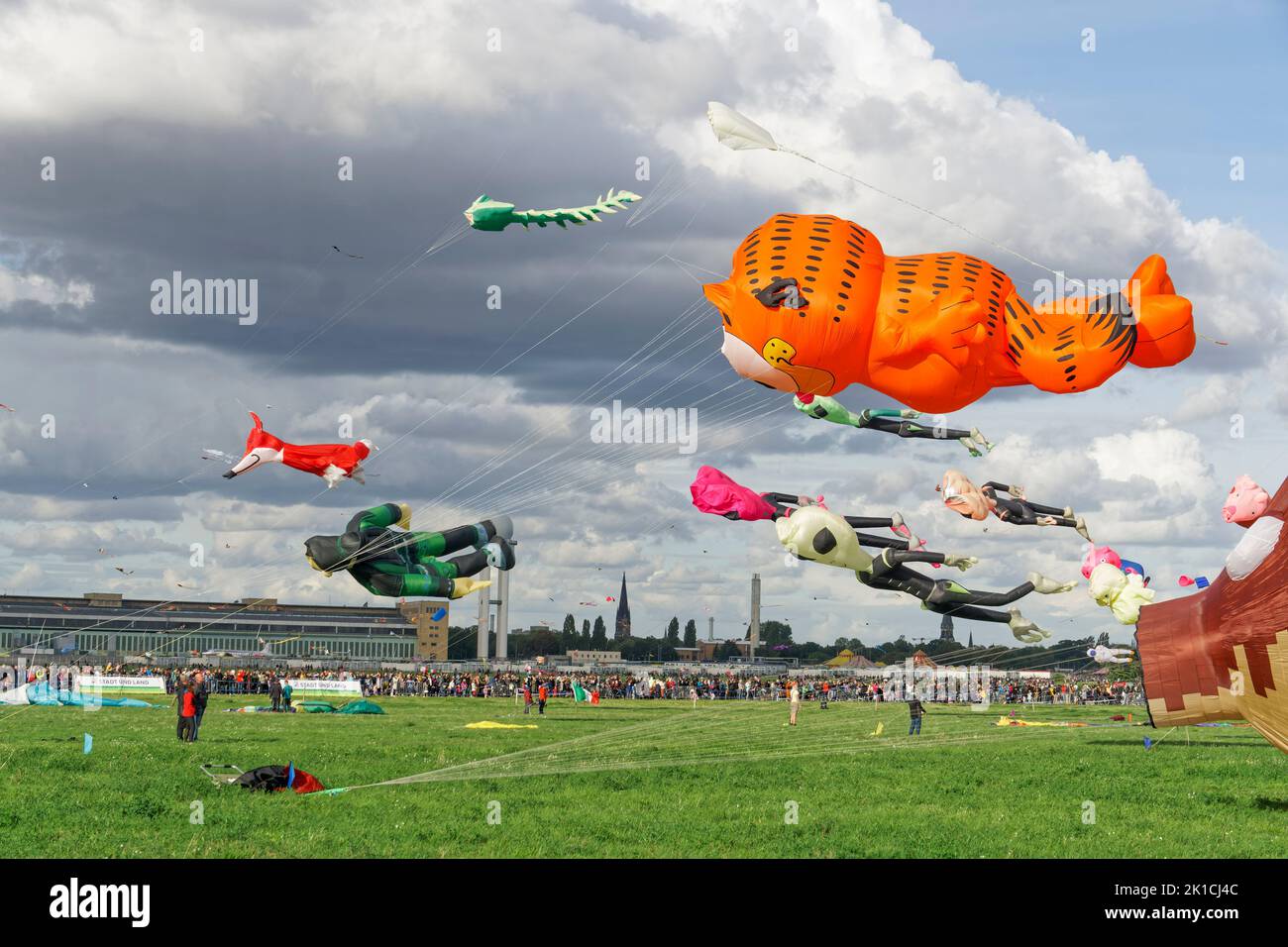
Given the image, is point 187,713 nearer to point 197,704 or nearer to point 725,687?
point 197,704

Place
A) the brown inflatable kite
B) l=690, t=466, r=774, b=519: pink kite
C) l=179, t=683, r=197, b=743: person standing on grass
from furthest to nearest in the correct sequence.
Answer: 1. l=179, t=683, r=197, b=743: person standing on grass
2. l=690, t=466, r=774, b=519: pink kite
3. the brown inflatable kite

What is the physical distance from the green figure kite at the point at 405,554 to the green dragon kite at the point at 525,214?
331 cm

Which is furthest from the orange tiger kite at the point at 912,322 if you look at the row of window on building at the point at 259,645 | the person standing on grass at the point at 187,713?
the row of window on building at the point at 259,645

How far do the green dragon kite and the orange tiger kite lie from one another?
151cm

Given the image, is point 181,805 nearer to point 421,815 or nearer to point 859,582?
point 421,815

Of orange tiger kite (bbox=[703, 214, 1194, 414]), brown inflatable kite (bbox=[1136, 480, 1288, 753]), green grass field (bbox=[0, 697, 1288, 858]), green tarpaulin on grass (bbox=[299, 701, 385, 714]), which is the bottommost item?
green tarpaulin on grass (bbox=[299, 701, 385, 714])

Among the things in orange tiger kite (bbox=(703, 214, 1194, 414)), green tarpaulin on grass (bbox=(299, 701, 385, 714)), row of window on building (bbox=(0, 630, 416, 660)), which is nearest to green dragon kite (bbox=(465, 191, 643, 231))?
orange tiger kite (bbox=(703, 214, 1194, 414))

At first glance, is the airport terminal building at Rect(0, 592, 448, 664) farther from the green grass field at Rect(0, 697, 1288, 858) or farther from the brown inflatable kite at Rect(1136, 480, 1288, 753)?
the brown inflatable kite at Rect(1136, 480, 1288, 753)

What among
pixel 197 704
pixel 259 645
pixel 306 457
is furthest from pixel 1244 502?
pixel 259 645

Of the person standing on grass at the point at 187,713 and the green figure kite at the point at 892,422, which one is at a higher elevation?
the green figure kite at the point at 892,422

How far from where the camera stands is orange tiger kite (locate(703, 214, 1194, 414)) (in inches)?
504

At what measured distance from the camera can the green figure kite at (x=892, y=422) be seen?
642 inches

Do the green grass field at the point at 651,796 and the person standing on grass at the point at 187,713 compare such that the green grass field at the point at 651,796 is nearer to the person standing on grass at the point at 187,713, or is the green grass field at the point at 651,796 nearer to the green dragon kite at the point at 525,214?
the person standing on grass at the point at 187,713
